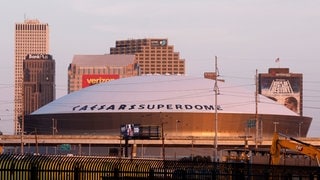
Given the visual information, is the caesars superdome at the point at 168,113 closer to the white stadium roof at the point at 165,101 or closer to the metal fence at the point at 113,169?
the white stadium roof at the point at 165,101

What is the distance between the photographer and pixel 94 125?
182500 mm

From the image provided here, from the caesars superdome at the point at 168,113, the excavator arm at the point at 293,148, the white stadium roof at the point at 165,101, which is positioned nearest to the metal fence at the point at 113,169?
the excavator arm at the point at 293,148

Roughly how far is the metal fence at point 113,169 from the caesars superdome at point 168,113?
398ft

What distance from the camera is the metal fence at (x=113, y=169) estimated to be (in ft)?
111

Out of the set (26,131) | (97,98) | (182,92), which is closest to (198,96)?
(182,92)

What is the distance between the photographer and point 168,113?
179 m

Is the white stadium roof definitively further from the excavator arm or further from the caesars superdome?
the excavator arm

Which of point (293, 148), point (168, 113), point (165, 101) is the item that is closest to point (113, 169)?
point (293, 148)

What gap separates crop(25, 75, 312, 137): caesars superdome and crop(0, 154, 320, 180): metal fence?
121 meters

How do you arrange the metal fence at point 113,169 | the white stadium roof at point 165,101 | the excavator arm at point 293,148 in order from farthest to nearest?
1. the white stadium roof at point 165,101
2. the excavator arm at point 293,148
3. the metal fence at point 113,169

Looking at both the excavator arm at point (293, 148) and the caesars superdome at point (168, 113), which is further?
the caesars superdome at point (168, 113)

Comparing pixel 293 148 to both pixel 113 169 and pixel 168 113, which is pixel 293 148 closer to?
pixel 113 169

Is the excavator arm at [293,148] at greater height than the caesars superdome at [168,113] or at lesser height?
greater

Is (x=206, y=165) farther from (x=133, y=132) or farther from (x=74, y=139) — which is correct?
(x=74, y=139)
